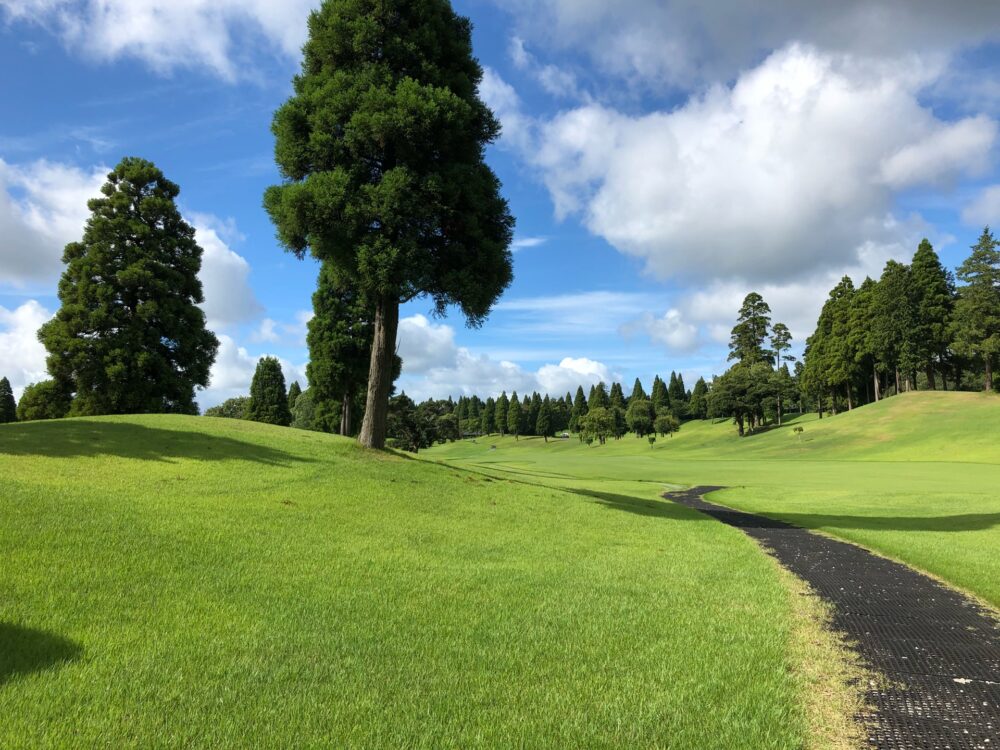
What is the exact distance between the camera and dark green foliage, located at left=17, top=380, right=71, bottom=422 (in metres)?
24.7

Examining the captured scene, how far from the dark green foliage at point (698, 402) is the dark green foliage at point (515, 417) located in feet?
129

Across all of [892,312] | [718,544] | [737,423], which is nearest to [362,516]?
[718,544]

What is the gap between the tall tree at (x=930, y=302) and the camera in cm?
6669

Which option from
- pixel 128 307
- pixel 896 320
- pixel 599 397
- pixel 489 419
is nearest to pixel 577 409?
pixel 599 397

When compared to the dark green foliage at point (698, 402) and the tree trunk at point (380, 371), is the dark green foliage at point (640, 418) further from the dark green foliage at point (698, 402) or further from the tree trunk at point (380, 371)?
the tree trunk at point (380, 371)

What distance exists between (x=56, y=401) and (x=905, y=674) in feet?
100

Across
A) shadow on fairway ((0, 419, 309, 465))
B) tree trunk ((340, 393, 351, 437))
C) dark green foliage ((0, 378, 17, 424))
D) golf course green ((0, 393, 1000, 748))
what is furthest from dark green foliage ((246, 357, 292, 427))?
golf course green ((0, 393, 1000, 748))

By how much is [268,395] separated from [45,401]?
35360 millimetres

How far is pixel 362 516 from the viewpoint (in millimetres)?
10711

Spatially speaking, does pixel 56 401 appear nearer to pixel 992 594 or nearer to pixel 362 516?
pixel 362 516

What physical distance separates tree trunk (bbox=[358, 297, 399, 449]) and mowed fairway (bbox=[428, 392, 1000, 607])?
1206 cm

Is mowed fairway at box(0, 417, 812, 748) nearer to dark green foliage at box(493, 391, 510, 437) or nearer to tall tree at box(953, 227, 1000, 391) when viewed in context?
tall tree at box(953, 227, 1000, 391)

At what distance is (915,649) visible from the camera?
217 inches

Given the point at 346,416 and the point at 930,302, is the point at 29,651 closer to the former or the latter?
the point at 346,416
